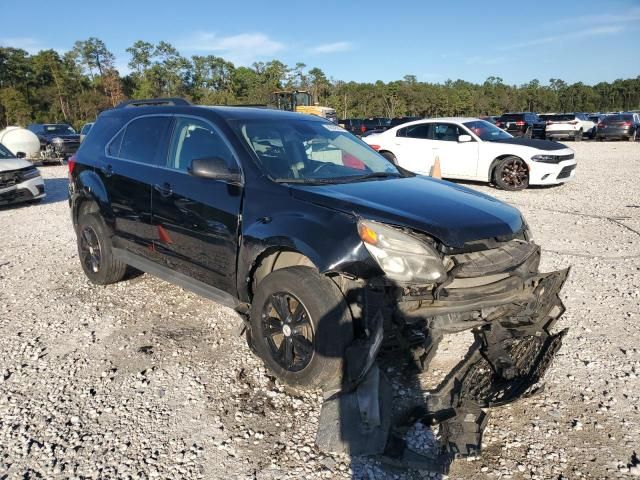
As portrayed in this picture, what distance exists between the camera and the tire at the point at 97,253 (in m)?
5.04

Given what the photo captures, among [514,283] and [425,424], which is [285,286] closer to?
[425,424]

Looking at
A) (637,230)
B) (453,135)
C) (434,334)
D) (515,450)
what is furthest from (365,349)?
(453,135)

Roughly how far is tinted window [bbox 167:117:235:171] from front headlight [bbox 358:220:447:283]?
1401mm

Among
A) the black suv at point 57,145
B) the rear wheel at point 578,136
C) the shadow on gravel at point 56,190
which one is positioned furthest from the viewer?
the rear wheel at point 578,136

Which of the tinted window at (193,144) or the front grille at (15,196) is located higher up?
the tinted window at (193,144)

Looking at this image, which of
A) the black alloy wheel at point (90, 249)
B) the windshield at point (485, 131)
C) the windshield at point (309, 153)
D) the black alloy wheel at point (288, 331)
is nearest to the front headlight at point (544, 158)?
the windshield at point (485, 131)

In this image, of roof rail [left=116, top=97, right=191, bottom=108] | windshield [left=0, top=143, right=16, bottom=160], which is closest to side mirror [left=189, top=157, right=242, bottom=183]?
roof rail [left=116, top=97, right=191, bottom=108]

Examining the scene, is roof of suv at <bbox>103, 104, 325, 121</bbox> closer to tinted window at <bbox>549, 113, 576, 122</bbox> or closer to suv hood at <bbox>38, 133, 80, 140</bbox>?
suv hood at <bbox>38, 133, 80, 140</bbox>

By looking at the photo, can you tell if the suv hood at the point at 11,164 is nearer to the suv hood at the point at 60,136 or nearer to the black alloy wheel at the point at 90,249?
the black alloy wheel at the point at 90,249

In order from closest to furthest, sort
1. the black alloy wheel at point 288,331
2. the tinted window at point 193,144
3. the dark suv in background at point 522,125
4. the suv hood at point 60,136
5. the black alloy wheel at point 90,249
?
the black alloy wheel at point 288,331, the tinted window at point 193,144, the black alloy wheel at point 90,249, the suv hood at point 60,136, the dark suv in background at point 522,125

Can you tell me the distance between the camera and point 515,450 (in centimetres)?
274

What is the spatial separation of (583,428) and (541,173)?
9167 millimetres

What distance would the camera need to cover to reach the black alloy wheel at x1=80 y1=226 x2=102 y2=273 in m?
5.21

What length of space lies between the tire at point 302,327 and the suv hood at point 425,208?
1.69ft
